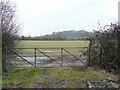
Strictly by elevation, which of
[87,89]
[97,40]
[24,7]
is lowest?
[87,89]

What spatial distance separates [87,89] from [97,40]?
12.4 ft

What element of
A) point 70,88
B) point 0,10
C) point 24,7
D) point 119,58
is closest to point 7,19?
point 0,10

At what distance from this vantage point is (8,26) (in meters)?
7.64

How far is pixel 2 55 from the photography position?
22.2 feet

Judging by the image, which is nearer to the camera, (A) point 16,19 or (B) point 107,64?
(B) point 107,64

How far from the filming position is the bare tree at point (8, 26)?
6.99 meters

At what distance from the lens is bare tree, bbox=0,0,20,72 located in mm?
6991

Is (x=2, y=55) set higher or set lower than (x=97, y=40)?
lower

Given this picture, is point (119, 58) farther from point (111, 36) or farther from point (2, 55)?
point (2, 55)

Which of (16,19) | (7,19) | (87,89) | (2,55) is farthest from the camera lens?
(16,19)

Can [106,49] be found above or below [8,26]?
below

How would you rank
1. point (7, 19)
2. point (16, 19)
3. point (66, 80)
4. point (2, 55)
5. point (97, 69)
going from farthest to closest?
point (16, 19), point (7, 19), point (97, 69), point (2, 55), point (66, 80)

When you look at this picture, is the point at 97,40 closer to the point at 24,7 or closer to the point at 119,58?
the point at 119,58

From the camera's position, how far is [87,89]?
4.59 metres
